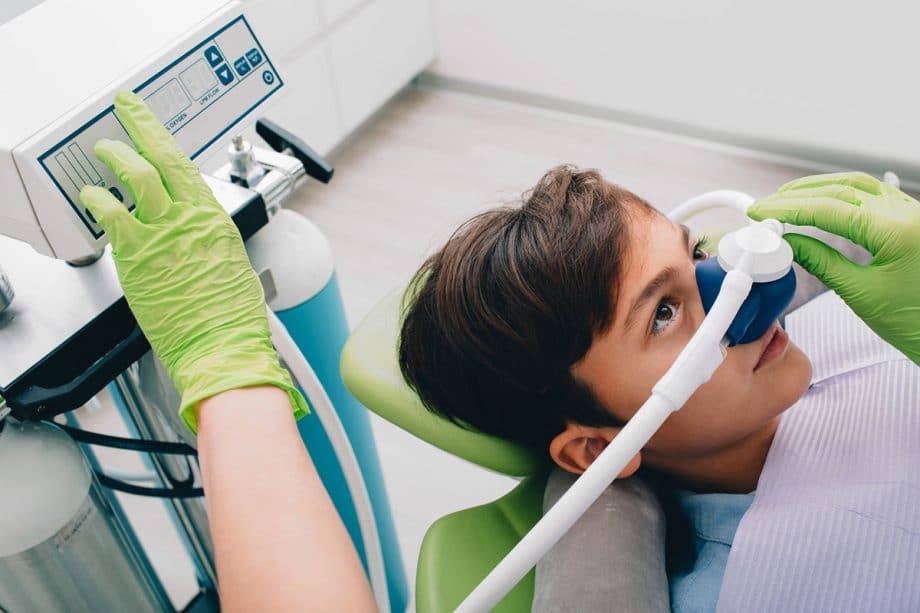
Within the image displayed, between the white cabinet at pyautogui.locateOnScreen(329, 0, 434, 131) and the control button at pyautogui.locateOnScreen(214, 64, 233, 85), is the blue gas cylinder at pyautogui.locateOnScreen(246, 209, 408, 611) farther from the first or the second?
the white cabinet at pyautogui.locateOnScreen(329, 0, 434, 131)

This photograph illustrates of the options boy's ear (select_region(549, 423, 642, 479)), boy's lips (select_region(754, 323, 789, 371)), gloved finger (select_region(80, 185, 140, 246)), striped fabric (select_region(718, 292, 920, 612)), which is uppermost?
gloved finger (select_region(80, 185, 140, 246))

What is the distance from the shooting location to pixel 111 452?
2225 millimetres

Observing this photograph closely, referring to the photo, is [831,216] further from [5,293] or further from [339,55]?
[339,55]

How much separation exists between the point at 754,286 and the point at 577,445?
33 cm

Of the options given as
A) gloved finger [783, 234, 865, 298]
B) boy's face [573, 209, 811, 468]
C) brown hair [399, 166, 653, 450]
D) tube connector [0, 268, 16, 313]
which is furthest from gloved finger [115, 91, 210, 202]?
gloved finger [783, 234, 865, 298]

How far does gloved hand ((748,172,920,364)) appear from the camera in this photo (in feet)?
3.25

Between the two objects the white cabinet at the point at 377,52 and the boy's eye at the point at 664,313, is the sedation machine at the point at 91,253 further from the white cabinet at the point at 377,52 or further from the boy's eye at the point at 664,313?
the white cabinet at the point at 377,52

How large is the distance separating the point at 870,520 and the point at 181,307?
855mm

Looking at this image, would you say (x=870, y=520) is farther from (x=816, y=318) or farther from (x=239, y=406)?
(x=239, y=406)

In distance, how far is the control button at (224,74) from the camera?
3.37 ft

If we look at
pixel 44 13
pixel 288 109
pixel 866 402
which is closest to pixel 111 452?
pixel 288 109

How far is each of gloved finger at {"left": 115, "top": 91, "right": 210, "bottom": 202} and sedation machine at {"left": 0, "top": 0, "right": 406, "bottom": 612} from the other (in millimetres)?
23

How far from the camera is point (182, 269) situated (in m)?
0.95

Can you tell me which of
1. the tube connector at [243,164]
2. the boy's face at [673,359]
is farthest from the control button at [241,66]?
the boy's face at [673,359]
